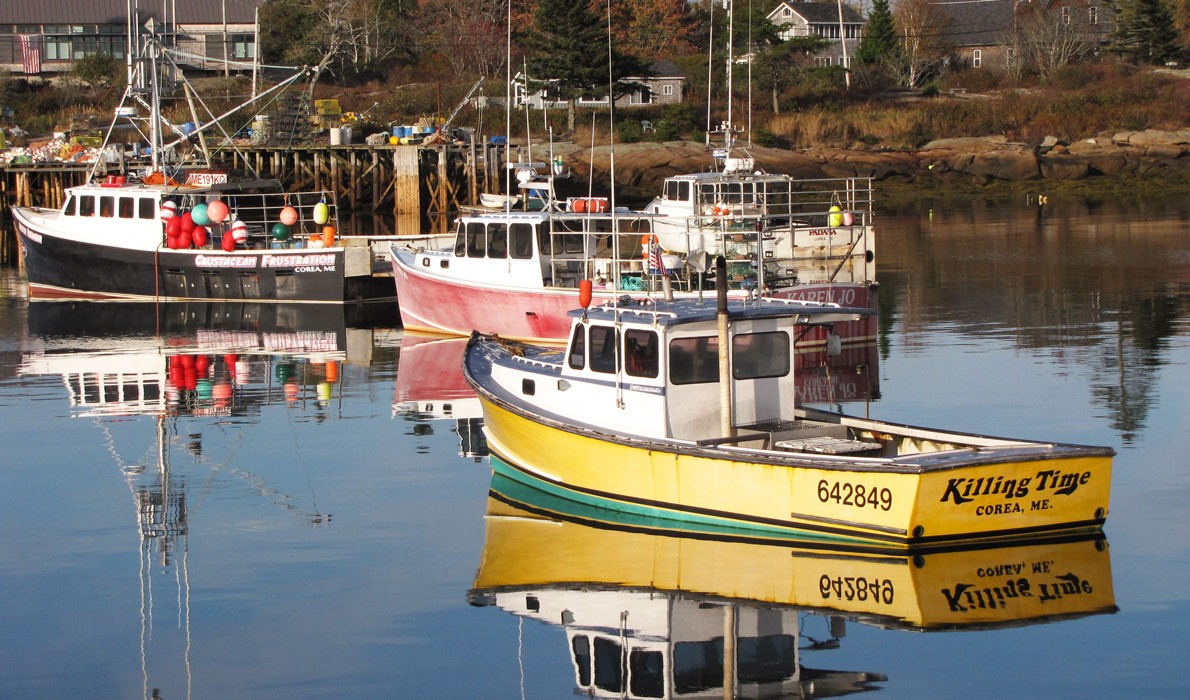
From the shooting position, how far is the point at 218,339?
92.8 feet

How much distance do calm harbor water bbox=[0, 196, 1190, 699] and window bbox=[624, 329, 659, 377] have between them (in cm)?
156

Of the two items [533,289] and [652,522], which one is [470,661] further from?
[533,289]

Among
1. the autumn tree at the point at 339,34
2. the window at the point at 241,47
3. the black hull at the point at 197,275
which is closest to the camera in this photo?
the black hull at the point at 197,275

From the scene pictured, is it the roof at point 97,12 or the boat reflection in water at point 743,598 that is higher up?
the roof at point 97,12

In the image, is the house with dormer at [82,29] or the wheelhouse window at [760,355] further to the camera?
the house with dormer at [82,29]

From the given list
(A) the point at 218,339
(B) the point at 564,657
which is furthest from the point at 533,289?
(B) the point at 564,657

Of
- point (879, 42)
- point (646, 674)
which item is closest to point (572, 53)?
point (879, 42)

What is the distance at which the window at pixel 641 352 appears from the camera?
573 inches

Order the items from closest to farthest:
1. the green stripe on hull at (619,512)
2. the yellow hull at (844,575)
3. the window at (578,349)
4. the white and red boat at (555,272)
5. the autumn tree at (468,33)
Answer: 1. the yellow hull at (844,575)
2. the green stripe on hull at (619,512)
3. the window at (578,349)
4. the white and red boat at (555,272)
5. the autumn tree at (468,33)

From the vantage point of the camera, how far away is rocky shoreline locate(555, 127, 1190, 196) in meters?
61.8

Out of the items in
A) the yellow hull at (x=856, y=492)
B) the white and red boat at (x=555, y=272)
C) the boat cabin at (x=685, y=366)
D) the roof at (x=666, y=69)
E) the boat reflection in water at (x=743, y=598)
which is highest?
the roof at (x=666, y=69)

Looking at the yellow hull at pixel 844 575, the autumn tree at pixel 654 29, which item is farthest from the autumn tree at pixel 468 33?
the yellow hull at pixel 844 575

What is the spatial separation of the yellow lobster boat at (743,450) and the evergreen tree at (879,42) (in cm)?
6851

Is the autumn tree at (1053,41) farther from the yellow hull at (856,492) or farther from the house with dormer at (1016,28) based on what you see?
the yellow hull at (856,492)
